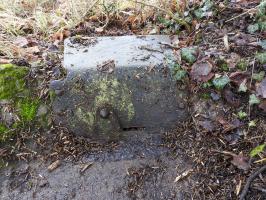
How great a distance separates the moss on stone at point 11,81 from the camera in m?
2.64

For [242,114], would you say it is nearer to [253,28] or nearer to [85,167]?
[253,28]

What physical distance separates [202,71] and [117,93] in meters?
0.68

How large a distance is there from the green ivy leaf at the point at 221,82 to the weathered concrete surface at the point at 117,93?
10.8 inches

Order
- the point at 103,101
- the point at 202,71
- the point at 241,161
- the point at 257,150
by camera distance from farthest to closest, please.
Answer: the point at 103,101
the point at 202,71
the point at 241,161
the point at 257,150

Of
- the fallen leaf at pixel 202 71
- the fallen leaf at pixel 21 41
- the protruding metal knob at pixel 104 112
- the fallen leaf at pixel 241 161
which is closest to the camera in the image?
the fallen leaf at pixel 241 161

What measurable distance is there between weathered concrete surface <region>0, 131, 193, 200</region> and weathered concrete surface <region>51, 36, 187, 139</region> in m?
0.22

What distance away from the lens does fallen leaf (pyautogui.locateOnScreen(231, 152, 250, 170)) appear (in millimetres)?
2207

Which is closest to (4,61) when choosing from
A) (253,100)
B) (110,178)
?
(110,178)

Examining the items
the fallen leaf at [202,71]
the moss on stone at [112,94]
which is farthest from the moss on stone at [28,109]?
the fallen leaf at [202,71]

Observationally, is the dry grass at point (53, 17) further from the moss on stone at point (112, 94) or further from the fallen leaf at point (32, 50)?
the moss on stone at point (112, 94)

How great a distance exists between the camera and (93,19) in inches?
136

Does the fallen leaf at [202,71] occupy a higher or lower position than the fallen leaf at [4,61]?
lower

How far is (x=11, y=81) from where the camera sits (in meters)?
2.65

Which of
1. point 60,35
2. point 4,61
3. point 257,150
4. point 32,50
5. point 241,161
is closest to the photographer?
point 257,150
